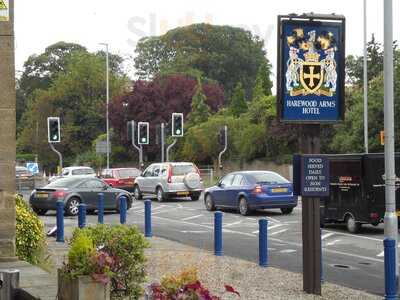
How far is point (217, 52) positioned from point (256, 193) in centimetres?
6794

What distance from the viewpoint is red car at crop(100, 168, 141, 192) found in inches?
1487

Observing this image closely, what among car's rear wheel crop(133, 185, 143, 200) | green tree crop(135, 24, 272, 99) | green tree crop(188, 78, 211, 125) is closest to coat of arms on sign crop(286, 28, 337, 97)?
car's rear wheel crop(133, 185, 143, 200)

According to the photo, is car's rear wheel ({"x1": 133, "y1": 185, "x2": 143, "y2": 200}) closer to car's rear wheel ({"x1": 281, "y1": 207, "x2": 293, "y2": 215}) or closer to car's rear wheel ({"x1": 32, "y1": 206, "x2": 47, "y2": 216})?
car's rear wheel ({"x1": 32, "y1": 206, "x2": 47, "y2": 216})

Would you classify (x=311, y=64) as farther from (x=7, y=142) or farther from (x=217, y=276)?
(x=7, y=142)

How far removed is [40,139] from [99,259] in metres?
72.8

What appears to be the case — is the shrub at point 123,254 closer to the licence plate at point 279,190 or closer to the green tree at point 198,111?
the licence plate at point 279,190

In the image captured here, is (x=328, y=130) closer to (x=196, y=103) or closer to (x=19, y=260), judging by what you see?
(x=196, y=103)

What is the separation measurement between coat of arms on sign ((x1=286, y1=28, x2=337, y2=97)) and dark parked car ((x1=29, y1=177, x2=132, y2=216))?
16705mm

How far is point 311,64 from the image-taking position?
31.0ft

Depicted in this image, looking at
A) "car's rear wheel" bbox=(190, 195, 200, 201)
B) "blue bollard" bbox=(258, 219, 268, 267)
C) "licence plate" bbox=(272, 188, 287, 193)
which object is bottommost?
"car's rear wheel" bbox=(190, 195, 200, 201)

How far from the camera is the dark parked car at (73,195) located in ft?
82.2

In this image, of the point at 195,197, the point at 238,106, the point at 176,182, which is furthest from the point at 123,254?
the point at 238,106

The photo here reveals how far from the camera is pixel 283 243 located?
15984 mm

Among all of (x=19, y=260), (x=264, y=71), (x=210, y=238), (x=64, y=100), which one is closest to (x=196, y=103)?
(x=264, y=71)
